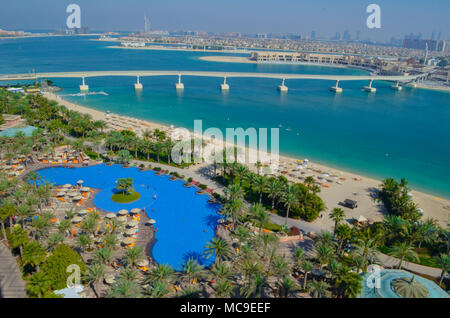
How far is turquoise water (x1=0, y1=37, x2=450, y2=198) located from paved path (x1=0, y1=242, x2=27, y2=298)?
48288mm

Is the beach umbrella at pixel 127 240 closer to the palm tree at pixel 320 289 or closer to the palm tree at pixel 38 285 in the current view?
the palm tree at pixel 38 285

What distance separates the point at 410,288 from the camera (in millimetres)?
20500

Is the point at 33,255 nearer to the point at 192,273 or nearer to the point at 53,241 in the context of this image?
the point at 53,241

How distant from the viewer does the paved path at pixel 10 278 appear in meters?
21.6

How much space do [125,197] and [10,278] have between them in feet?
50.9

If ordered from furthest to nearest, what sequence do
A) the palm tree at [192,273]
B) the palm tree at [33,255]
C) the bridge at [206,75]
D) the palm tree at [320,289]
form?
the bridge at [206,75] < the palm tree at [192,273] < the palm tree at [33,255] < the palm tree at [320,289]

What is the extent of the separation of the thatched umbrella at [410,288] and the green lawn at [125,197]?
28.4 metres

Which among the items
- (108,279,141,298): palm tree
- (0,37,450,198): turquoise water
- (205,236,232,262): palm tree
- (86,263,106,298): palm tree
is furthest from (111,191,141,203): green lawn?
(0,37,450,198): turquoise water

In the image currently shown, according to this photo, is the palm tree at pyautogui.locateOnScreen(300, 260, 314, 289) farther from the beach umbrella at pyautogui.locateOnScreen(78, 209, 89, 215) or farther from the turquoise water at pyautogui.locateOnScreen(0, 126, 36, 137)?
the turquoise water at pyautogui.locateOnScreen(0, 126, 36, 137)

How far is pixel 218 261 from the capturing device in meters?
25.5

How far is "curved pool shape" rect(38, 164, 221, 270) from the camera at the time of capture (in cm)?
2900

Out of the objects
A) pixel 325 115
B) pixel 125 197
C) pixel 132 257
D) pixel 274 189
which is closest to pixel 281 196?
pixel 274 189

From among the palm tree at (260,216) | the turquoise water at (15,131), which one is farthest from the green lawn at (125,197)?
the turquoise water at (15,131)

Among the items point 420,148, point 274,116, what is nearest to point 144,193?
point 274,116
